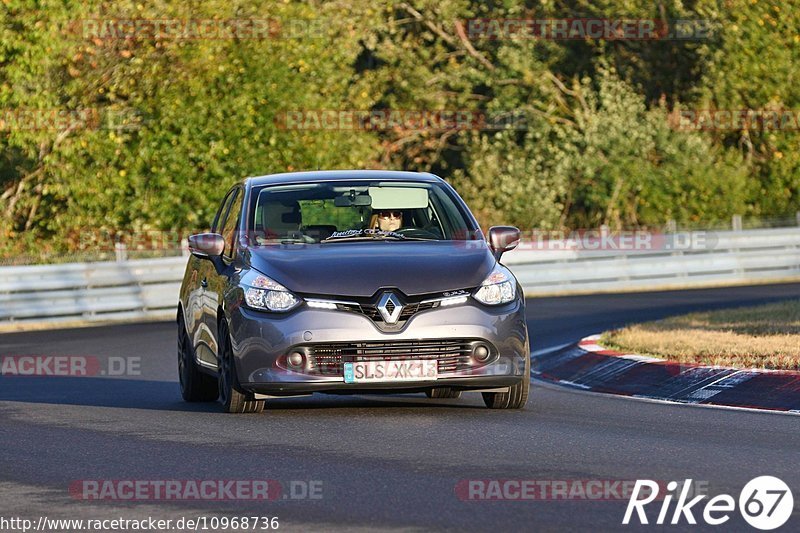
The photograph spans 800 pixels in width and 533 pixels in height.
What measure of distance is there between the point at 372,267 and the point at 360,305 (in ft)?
1.02

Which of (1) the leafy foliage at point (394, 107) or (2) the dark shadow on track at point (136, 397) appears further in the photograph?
(1) the leafy foliage at point (394, 107)

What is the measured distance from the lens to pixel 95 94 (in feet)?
106

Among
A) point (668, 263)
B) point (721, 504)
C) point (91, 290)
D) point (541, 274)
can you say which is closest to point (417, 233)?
point (721, 504)

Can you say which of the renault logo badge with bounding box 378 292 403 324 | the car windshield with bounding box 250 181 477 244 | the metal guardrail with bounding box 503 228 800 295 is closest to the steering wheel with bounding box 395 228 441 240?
the car windshield with bounding box 250 181 477 244

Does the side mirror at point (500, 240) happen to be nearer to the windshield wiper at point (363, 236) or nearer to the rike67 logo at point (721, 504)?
the windshield wiper at point (363, 236)

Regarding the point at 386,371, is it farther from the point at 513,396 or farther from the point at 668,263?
the point at 668,263

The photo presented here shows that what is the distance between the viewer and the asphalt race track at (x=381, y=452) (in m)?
8.17

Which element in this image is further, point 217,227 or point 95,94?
point 95,94

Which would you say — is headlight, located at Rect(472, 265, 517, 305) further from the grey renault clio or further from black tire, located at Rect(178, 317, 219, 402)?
black tire, located at Rect(178, 317, 219, 402)

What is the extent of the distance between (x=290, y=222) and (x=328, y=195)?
365mm

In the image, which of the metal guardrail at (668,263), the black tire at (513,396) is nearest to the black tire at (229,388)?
the black tire at (513,396)

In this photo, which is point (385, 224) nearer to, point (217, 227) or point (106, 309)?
point (217, 227)

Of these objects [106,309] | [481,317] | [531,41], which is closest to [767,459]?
[481,317]

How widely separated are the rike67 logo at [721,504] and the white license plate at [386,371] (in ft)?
10.00
